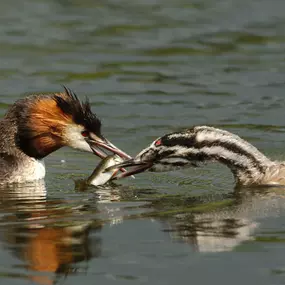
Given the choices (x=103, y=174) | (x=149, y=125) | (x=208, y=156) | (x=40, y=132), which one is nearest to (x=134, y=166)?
(x=103, y=174)

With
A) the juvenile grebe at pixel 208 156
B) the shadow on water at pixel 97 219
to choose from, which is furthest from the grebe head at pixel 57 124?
the juvenile grebe at pixel 208 156

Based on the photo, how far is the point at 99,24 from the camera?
21266mm

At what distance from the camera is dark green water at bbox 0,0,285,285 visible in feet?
30.4

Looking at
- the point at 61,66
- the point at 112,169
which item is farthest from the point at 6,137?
the point at 61,66

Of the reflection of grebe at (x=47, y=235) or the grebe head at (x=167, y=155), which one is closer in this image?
the reflection of grebe at (x=47, y=235)

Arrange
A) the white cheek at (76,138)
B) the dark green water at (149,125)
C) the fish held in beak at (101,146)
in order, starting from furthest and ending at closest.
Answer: the white cheek at (76,138), the fish held in beak at (101,146), the dark green water at (149,125)

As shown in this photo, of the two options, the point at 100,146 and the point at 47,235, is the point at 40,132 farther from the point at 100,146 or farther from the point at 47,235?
the point at 47,235

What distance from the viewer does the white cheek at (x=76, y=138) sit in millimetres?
13086

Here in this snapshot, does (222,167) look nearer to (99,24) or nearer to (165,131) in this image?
(165,131)

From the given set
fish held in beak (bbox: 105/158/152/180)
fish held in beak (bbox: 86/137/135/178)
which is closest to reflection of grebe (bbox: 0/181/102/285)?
fish held in beak (bbox: 105/158/152/180)

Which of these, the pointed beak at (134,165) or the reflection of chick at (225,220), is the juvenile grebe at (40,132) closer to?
the pointed beak at (134,165)

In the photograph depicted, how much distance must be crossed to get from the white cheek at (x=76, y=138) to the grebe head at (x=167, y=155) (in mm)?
997

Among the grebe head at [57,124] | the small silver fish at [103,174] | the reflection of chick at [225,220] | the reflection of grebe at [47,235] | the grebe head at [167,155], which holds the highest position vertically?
the grebe head at [57,124]

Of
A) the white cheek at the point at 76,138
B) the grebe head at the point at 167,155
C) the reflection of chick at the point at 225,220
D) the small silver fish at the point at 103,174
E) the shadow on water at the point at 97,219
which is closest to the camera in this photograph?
the shadow on water at the point at 97,219
